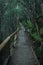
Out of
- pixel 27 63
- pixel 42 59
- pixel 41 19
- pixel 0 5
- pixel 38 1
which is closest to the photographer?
pixel 42 59

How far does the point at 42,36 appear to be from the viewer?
755cm

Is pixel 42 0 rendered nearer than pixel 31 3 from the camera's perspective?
Yes

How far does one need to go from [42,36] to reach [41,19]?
3.66ft

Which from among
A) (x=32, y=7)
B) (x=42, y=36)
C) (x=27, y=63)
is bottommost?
(x=27, y=63)

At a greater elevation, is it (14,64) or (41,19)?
(41,19)

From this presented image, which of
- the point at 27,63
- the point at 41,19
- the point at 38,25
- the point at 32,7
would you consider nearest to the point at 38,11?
the point at 32,7

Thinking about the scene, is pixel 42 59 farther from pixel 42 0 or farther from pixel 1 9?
pixel 42 0

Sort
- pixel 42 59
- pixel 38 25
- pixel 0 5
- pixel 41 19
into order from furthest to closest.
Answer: pixel 38 25, pixel 41 19, pixel 0 5, pixel 42 59

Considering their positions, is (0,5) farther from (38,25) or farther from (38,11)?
(38,11)

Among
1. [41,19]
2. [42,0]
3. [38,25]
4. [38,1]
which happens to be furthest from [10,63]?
[38,1]

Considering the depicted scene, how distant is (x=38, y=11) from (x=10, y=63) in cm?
582

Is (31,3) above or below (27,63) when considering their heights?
above

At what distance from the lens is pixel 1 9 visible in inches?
291

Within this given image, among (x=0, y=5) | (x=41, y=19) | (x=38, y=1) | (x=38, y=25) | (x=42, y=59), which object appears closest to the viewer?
(x=42, y=59)
